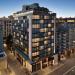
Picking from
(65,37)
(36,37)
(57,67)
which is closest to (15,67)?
(36,37)

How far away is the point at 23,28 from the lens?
69.2 meters

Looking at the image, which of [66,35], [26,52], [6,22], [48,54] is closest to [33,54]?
→ [26,52]

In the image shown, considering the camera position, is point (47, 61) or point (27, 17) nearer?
point (27, 17)

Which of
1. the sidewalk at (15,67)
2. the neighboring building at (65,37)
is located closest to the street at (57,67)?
the sidewalk at (15,67)

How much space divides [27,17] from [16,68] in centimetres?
2173

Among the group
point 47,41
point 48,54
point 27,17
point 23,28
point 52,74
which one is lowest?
point 52,74

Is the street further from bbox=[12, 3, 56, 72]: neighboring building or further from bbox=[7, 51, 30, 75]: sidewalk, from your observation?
bbox=[12, 3, 56, 72]: neighboring building

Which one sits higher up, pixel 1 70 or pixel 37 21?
pixel 37 21

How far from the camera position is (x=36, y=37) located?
213 ft

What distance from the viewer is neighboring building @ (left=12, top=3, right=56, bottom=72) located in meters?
63.8

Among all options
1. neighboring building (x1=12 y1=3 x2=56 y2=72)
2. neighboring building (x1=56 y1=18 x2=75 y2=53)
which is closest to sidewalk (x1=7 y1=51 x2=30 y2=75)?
neighboring building (x1=12 y1=3 x2=56 y2=72)

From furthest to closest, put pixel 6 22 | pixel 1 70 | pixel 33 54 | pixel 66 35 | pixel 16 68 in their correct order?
1. pixel 6 22
2. pixel 66 35
3. pixel 16 68
4. pixel 33 54
5. pixel 1 70

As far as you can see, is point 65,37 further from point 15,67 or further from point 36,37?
point 15,67

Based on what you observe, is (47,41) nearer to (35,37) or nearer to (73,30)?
(35,37)
